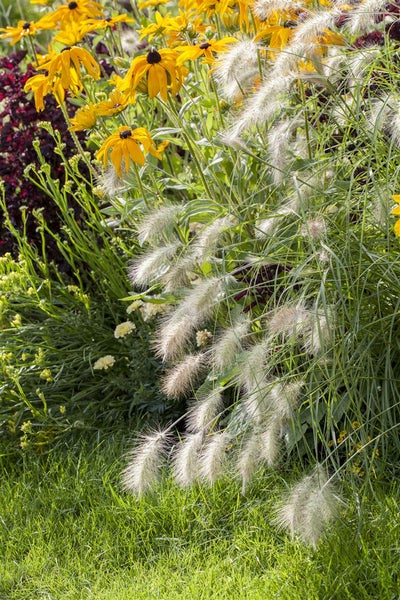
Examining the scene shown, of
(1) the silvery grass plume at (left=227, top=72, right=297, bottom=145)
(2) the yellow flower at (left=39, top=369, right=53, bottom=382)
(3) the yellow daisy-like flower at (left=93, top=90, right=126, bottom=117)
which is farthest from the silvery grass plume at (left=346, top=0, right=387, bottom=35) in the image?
(2) the yellow flower at (left=39, top=369, right=53, bottom=382)

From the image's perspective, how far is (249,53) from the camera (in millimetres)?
3074

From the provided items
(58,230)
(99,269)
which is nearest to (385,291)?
(99,269)

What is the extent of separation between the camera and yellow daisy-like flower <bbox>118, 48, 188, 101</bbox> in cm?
331

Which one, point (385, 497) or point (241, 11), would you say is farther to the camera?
point (241, 11)

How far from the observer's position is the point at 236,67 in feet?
10.2

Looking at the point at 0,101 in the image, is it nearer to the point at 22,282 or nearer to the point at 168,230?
the point at 22,282

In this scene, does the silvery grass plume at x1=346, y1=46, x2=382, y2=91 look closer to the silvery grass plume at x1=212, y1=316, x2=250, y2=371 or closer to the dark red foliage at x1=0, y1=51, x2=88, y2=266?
the silvery grass plume at x1=212, y1=316, x2=250, y2=371

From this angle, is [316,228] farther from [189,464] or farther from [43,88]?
[43,88]

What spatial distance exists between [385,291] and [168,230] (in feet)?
2.21

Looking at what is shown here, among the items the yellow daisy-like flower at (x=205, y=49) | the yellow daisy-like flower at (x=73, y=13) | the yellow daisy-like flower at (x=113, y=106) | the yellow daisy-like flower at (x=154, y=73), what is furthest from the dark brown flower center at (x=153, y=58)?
the yellow daisy-like flower at (x=73, y=13)

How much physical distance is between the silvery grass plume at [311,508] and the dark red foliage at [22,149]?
7.29 feet

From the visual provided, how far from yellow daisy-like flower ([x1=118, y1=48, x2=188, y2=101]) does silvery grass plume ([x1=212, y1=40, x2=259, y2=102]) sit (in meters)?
0.14

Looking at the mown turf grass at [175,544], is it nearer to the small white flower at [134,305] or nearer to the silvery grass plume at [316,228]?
the small white flower at [134,305]

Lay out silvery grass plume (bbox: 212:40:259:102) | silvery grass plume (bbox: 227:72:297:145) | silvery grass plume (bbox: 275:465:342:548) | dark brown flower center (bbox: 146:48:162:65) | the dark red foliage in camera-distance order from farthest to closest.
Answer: the dark red foliage
dark brown flower center (bbox: 146:48:162:65)
silvery grass plume (bbox: 212:40:259:102)
silvery grass plume (bbox: 227:72:297:145)
silvery grass plume (bbox: 275:465:342:548)
